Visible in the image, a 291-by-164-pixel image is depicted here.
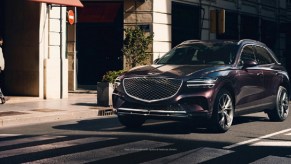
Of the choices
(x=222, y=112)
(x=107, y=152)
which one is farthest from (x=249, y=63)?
(x=107, y=152)

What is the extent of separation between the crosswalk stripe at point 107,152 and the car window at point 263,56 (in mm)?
4062

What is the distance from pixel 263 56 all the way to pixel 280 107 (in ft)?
4.05

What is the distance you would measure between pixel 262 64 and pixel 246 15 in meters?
19.3

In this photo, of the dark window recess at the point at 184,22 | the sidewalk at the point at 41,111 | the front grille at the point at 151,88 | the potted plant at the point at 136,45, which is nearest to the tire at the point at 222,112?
the front grille at the point at 151,88

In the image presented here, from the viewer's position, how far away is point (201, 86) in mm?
9086

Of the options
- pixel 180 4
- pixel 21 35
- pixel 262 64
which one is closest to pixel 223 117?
pixel 262 64

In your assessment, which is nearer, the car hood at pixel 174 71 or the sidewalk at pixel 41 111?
the car hood at pixel 174 71

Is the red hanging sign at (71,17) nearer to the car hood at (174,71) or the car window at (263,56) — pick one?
the car window at (263,56)

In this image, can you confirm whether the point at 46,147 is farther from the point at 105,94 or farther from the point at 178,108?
the point at 105,94

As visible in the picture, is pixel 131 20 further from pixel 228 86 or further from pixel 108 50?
pixel 228 86

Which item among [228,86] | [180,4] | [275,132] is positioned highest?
[180,4]

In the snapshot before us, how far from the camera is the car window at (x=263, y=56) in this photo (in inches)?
449

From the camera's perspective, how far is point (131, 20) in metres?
21.8

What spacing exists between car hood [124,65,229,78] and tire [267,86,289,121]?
2.63 metres
